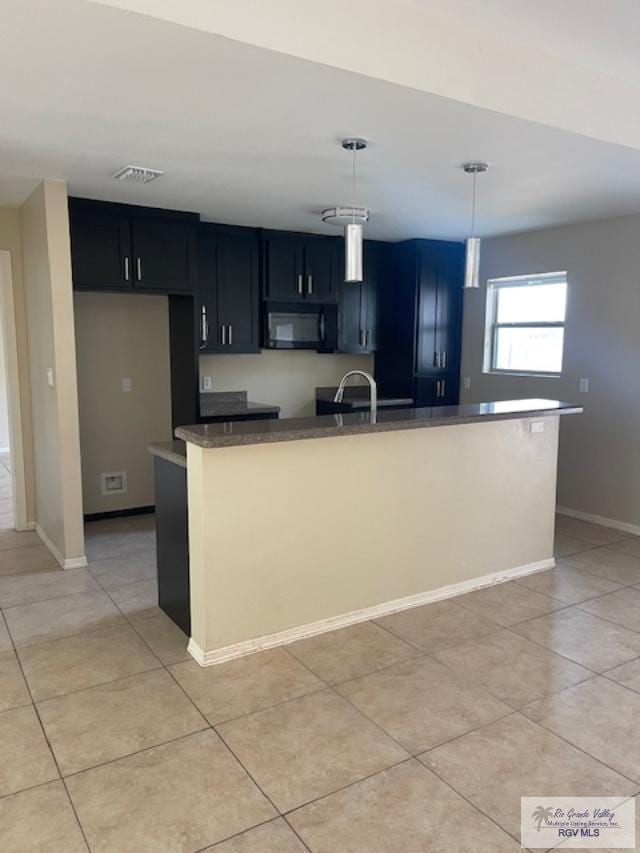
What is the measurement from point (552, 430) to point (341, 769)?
255 cm

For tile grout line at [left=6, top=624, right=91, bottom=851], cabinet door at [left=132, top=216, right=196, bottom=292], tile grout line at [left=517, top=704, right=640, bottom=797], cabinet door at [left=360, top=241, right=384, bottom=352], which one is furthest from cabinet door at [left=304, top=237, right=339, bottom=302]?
tile grout line at [left=517, top=704, right=640, bottom=797]

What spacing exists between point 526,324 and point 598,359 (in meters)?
0.80

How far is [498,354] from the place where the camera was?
5746 mm

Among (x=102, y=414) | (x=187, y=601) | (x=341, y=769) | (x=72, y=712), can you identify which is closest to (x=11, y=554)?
(x=102, y=414)

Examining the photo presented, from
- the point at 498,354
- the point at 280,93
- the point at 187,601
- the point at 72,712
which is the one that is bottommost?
the point at 72,712

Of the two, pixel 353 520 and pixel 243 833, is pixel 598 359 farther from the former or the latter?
pixel 243 833

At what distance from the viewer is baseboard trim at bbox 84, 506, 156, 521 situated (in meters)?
4.93

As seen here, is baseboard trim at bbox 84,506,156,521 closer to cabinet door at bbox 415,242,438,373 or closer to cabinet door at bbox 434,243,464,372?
cabinet door at bbox 415,242,438,373

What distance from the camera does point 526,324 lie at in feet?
17.9

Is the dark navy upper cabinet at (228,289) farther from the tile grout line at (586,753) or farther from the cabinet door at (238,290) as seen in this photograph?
the tile grout line at (586,753)

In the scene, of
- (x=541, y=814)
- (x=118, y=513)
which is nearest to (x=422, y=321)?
(x=118, y=513)

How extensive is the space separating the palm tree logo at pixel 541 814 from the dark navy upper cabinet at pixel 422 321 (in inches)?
163

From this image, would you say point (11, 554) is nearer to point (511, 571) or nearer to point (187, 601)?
point (187, 601)

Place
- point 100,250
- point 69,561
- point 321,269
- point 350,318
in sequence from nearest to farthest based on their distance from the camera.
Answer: point 69,561 → point 100,250 → point 321,269 → point 350,318
